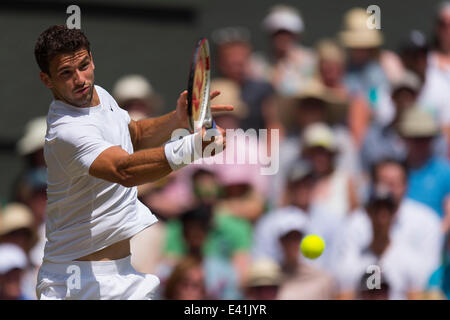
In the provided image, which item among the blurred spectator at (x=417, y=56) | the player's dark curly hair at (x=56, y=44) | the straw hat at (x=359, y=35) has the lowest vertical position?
the player's dark curly hair at (x=56, y=44)

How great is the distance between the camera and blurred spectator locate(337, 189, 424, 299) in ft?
21.9

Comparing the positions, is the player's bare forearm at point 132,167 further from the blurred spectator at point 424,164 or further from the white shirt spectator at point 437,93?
the white shirt spectator at point 437,93

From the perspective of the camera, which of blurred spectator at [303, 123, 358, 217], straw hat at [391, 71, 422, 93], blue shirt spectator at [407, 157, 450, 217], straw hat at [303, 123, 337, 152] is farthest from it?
straw hat at [391, 71, 422, 93]

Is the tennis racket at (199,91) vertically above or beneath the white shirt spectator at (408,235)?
above

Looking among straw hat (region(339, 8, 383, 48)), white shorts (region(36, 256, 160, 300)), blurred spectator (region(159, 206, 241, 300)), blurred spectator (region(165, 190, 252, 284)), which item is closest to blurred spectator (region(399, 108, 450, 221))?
straw hat (region(339, 8, 383, 48))

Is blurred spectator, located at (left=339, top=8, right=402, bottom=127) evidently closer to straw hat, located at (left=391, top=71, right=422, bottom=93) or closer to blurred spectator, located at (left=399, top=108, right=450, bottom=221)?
straw hat, located at (left=391, top=71, right=422, bottom=93)

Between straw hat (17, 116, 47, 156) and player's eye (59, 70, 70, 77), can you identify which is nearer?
player's eye (59, 70, 70, 77)

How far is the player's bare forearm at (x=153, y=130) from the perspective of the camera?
5.00 m

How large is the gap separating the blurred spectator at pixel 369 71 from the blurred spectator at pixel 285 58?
36 cm

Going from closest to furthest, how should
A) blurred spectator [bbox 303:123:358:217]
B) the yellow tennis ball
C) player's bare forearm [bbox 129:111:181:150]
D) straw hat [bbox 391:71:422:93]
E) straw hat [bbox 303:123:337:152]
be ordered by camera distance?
player's bare forearm [bbox 129:111:181:150] → the yellow tennis ball → blurred spectator [bbox 303:123:358:217] → straw hat [bbox 303:123:337:152] → straw hat [bbox 391:71:422:93]

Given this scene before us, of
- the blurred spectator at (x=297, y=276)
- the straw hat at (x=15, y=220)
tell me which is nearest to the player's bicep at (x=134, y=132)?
the blurred spectator at (x=297, y=276)

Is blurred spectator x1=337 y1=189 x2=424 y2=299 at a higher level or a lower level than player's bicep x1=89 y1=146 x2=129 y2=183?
lower
